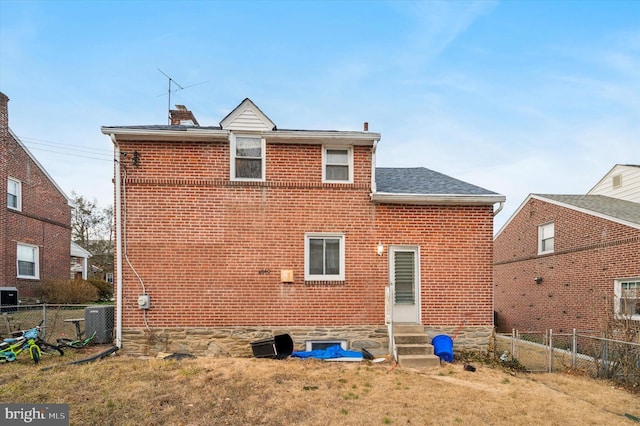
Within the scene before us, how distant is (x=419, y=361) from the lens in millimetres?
9016

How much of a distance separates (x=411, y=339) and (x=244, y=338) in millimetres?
4188

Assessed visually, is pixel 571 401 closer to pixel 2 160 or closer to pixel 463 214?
pixel 463 214

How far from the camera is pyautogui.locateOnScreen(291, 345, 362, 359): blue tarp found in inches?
371

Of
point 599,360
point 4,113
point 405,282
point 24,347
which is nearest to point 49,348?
point 24,347

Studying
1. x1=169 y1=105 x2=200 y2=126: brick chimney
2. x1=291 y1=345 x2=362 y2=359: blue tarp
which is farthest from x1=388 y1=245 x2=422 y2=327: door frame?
x1=169 y1=105 x2=200 y2=126: brick chimney

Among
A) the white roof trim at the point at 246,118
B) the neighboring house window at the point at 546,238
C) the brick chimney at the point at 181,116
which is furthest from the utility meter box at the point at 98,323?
the neighboring house window at the point at 546,238

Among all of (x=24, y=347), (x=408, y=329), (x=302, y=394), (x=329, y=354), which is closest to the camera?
(x=302, y=394)

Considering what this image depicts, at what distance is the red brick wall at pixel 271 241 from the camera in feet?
32.5

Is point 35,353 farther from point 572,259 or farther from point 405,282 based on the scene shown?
point 572,259

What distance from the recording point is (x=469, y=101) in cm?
1534

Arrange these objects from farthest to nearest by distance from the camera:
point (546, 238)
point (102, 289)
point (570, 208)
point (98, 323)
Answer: point (102, 289)
point (546, 238)
point (570, 208)
point (98, 323)

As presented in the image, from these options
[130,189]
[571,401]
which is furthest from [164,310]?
[571,401]

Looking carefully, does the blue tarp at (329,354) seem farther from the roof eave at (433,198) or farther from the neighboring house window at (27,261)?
the neighboring house window at (27,261)

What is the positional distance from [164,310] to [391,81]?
438 inches
